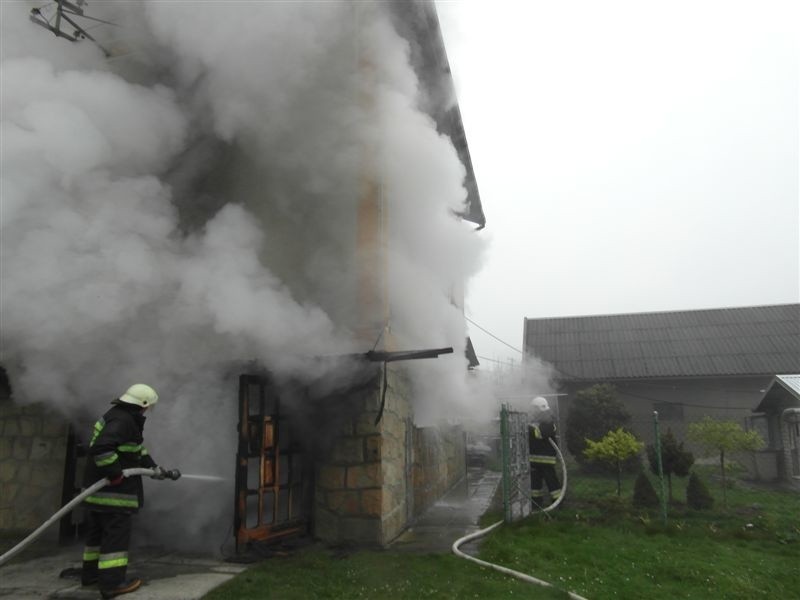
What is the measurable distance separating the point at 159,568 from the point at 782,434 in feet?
39.2

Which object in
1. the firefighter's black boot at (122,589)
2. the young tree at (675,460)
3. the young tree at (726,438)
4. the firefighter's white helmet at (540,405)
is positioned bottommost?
the firefighter's black boot at (122,589)

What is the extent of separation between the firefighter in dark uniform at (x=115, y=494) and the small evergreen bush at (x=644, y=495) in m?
5.57

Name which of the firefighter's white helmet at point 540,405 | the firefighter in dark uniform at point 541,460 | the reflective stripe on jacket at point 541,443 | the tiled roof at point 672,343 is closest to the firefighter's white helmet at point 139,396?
the firefighter in dark uniform at point 541,460

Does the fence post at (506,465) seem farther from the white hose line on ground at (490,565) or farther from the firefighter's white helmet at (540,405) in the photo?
the firefighter's white helmet at (540,405)

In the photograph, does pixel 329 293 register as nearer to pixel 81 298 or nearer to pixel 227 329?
pixel 227 329

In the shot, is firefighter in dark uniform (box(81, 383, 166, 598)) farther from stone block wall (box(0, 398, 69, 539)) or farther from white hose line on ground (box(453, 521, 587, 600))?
white hose line on ground (box(453, 521, 587, 600))

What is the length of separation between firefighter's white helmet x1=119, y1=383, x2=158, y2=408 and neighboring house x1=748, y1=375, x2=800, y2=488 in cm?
1115

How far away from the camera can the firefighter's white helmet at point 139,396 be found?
3.84 meters

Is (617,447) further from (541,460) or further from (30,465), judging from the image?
(30,465)

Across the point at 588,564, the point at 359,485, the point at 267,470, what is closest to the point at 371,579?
the point at 359,485

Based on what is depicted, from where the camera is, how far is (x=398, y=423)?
5832 mm

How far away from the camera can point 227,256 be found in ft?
17.8

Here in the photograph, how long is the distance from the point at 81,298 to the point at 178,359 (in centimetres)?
102

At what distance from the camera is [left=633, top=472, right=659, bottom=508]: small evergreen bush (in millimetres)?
6582
